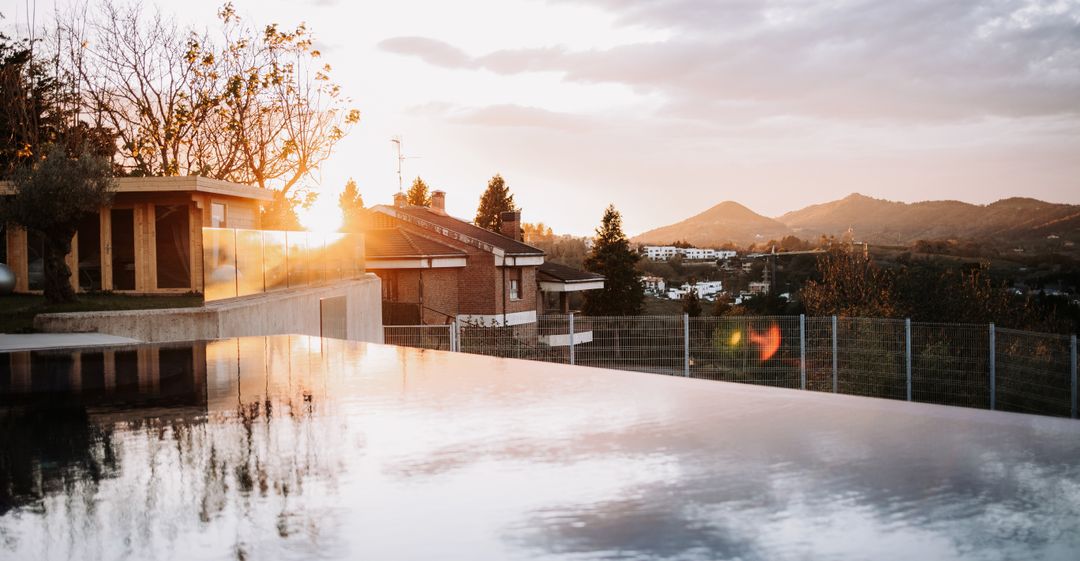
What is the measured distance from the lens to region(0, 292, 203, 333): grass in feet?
39.3

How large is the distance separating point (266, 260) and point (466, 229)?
2237cm

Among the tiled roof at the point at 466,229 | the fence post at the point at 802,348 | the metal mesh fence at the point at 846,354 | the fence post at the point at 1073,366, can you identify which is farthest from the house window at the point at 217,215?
the fence post at the point at 1073,366

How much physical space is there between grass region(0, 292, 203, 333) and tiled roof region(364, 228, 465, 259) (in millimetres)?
13666

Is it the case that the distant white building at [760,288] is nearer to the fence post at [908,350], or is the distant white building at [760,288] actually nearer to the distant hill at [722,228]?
the fence post at [908,350]

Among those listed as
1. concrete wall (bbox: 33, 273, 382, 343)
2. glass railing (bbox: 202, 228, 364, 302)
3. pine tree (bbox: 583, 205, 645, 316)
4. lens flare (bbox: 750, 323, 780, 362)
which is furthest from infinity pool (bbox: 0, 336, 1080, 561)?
pine tree (bbox: 583, 205, 645, 316)

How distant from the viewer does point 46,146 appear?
755 inches

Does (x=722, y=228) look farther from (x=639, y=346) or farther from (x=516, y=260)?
(x=639, y=346)

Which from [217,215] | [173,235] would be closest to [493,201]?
[217,215]

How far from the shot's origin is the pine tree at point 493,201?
208 ft

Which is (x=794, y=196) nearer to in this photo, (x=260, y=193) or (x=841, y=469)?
(x=260, y=193)

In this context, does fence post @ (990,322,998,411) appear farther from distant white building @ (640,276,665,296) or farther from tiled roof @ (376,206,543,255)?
distant white building @ (640,276,665,296)

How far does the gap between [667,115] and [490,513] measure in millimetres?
40362

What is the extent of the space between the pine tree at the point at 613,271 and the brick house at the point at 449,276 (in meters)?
15.1

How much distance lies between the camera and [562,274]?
36.1m
